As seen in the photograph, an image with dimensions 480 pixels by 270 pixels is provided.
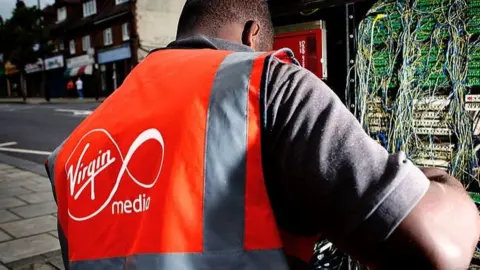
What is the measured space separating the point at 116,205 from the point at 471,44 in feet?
5.17

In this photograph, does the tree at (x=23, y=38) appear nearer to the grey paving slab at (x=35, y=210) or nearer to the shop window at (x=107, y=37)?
the shop window at (x=107, y=37)

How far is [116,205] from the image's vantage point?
105 centimetres

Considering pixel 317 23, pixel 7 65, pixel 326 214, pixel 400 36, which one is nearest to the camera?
pixel 326 214

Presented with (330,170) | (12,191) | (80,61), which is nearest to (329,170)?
(330,170)

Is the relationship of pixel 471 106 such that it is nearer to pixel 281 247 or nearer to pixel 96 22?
pixel 281 247

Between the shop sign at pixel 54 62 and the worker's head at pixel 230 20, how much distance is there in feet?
123

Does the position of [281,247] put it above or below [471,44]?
below

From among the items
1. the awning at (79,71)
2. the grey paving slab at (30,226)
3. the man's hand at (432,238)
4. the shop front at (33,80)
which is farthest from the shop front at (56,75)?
the man's hand at (432,238)

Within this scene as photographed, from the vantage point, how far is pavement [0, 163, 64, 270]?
3.59m

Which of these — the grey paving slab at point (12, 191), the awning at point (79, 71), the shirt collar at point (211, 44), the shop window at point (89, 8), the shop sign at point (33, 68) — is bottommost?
the grey paving slab at point (12, 191)

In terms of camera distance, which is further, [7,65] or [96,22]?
[7,65]

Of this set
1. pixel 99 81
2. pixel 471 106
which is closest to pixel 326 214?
pixel 471 106

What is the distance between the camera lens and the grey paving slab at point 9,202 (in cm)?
517

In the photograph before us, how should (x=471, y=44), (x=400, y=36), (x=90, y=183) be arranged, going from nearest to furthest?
(x=90, y=183) → (x=471, y=44) → (x=400, y=36)
